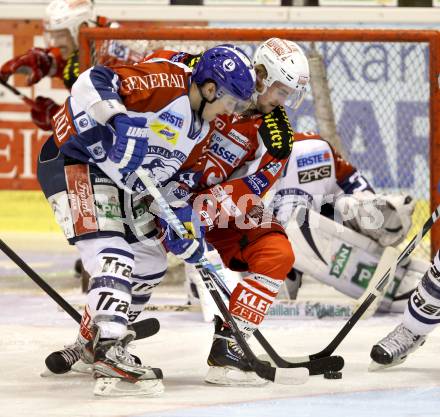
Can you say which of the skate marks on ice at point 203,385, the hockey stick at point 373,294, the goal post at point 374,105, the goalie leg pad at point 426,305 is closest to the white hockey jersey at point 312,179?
the goal post at point 374,105

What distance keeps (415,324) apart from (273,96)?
882 millimetres

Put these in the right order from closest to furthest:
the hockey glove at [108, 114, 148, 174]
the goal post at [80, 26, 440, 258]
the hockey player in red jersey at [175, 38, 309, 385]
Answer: the hockey glove at [108, 114, 148, 174], the hockey player in red jersey at [175, 38, 309, 385], the goal post at [80, 26, 440, 258]

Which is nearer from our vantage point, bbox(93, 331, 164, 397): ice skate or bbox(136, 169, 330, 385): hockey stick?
bbox(93, 331, 164, 397): ice skate

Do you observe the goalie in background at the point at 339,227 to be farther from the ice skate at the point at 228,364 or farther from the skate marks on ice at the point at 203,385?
the ice skate at the point at 228,364

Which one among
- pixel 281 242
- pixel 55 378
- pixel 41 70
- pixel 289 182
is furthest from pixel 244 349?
pixel 41 70

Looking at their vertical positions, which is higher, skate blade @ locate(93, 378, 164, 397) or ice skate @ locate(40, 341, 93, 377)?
skate blade @ locate(93, 378, 164, 397)

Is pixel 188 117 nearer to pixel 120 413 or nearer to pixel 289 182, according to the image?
pixel 120 413

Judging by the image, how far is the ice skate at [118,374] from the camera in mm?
3748

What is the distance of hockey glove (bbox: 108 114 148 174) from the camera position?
3691mm

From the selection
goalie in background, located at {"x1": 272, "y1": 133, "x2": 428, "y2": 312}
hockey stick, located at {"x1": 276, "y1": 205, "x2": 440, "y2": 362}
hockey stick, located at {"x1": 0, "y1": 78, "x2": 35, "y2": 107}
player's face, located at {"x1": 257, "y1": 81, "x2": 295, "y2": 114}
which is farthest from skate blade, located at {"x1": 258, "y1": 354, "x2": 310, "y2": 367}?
hockey stick, located at {"x1": 0, "y1": 78, "x2": 35, "y2": 107}

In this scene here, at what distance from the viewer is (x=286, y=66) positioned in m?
4.24

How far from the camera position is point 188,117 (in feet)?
12.8

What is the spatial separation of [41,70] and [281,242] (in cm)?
302

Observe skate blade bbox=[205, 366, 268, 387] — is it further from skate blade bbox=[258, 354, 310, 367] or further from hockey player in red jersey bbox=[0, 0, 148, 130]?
hockey player in red jersey bbox=[0, 0, 148, 130]
